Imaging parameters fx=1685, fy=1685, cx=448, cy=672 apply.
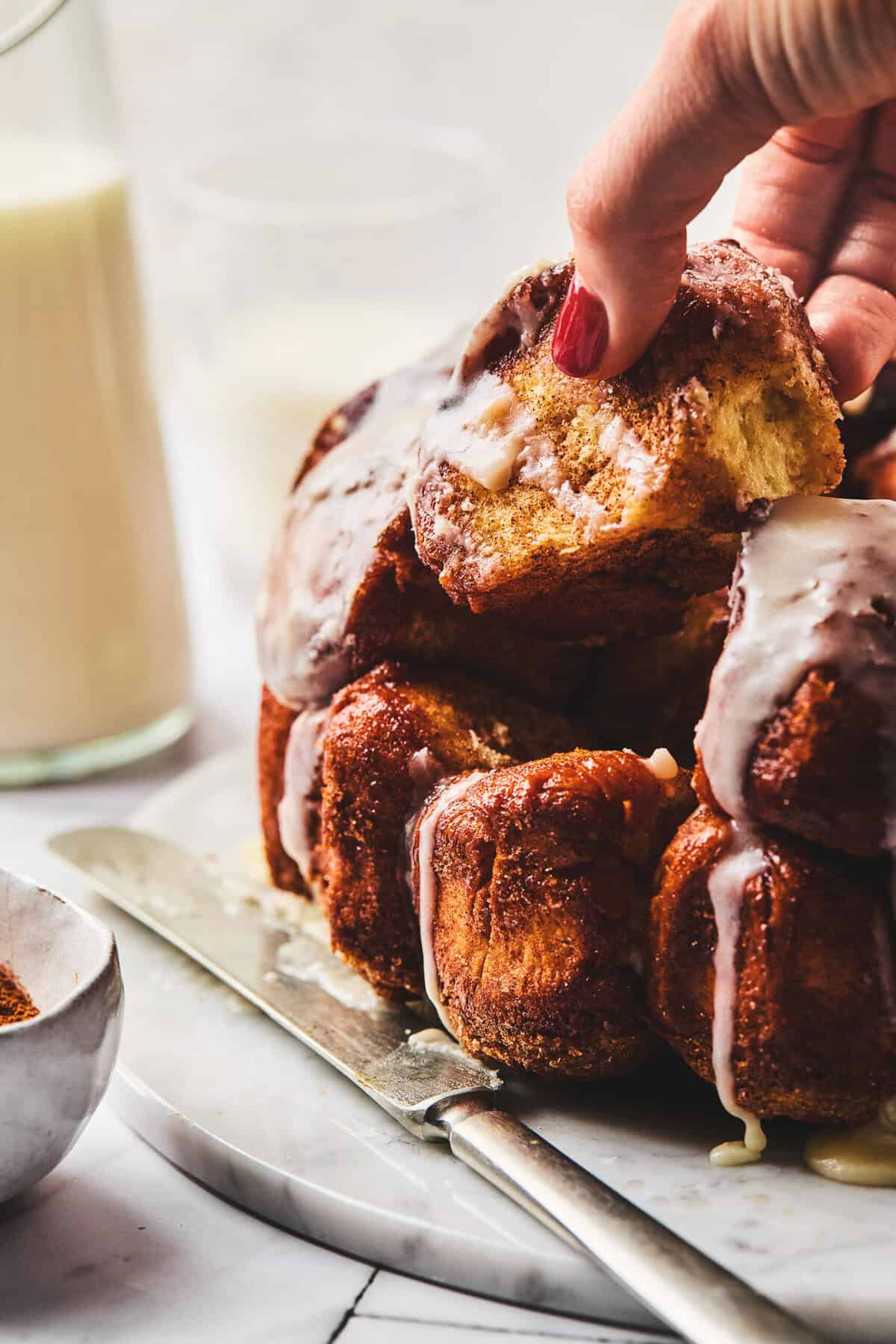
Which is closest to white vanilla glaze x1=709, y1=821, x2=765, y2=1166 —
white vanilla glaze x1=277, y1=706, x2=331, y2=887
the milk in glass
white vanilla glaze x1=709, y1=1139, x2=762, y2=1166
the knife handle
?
white vanilla glaze x1=709, y1=1139, x2=762, y2=1166

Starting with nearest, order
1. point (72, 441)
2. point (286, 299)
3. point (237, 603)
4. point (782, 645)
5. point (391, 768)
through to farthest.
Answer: point (782, 645)
point (391, 768)
point (72, 441)
point (286, 299)
point (237, 603)

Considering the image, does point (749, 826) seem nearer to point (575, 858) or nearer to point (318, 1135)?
point (575, 858)

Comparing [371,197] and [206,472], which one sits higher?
[371,197]

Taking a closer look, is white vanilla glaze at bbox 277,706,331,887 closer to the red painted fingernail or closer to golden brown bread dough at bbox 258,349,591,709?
golden brown bread dough at bbox 258,349,591,709

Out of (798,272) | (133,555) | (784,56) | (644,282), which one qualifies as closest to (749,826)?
(644,282)

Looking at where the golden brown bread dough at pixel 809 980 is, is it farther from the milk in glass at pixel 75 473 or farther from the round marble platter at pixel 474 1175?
the milk in glass at pixel 75 473

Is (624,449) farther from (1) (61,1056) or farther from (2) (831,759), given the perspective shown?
(1) (61,1056)

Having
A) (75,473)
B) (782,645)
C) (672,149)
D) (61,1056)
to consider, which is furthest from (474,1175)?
(75,473)

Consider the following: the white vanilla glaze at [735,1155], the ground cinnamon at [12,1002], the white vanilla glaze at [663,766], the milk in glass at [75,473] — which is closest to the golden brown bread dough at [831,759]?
the white vanilla glaze at [663,766]
